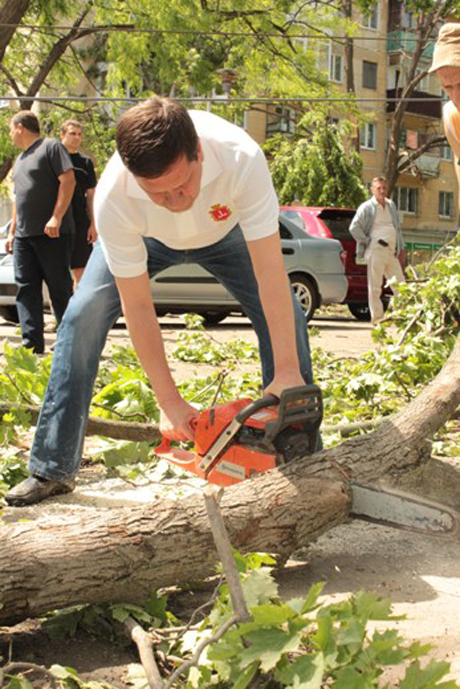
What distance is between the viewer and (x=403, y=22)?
145 ft

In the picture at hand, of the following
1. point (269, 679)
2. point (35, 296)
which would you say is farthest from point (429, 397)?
point (35, 296)

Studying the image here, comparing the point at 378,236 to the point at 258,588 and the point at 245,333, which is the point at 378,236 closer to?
the point at 245,333

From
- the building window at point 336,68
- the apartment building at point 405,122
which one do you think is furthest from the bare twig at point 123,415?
the building window at point 336,68

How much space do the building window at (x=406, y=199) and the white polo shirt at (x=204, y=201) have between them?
45.4m

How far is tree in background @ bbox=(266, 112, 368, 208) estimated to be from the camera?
27.9m

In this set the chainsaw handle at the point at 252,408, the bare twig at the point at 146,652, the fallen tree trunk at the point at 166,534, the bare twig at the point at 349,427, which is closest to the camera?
the bare twig at the point at 146,652

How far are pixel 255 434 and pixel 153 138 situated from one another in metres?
0.95

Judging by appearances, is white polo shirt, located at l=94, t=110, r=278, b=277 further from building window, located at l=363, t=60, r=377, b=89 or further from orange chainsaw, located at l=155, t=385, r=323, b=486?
building window, located at l=363, t=60, r=377, b=89

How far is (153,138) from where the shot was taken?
7.96ft

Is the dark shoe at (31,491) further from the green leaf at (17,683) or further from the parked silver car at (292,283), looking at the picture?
the parked silver car at (292,283)

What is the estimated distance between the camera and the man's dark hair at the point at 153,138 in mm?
2430

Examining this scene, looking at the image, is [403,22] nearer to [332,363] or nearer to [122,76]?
[122,76]

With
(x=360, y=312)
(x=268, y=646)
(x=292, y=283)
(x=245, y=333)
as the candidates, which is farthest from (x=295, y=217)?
(x=268, y=646)

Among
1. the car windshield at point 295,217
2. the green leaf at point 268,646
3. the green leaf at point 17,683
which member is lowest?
the green leaf at point 17,683
